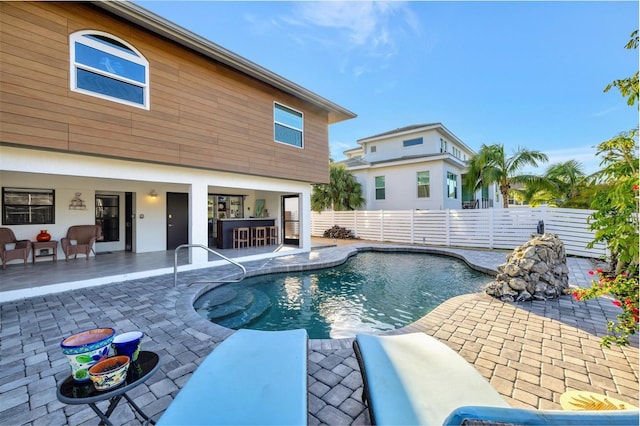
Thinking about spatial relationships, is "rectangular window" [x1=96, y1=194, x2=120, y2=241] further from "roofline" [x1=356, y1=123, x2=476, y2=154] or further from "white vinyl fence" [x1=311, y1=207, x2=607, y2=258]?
"roofline" [x1=356, y1=123, x2=476, y2=154]

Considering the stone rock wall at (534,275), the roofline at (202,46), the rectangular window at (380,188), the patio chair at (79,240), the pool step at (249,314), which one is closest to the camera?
the pool step at (249,314)

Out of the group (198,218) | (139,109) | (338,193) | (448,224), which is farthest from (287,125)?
(448,224)

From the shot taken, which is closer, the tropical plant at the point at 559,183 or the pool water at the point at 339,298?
the pool water at the point at 339,298

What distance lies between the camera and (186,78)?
6691mm

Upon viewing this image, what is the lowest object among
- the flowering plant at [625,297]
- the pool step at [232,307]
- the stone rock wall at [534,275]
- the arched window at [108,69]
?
the pool step at [232,307]

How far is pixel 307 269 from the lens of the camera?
8.22m

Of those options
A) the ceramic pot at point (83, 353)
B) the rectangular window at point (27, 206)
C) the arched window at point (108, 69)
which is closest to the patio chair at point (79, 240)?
the rectangular window at point (27, 206)

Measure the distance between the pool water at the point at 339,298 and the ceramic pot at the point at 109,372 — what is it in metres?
2.86

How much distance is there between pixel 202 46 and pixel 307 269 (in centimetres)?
657

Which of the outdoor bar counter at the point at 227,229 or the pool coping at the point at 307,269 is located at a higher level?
the outdoor bar counter at the point at 227,229

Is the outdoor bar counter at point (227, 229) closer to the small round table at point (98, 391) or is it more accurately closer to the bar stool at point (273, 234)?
the bar stool at point (273, 234)

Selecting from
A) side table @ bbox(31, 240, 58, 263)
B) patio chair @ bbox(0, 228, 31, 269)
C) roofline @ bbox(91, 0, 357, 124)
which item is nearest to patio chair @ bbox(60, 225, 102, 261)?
side table @ bbox(31, 240, 58, 263)

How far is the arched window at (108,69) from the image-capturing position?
5.18m

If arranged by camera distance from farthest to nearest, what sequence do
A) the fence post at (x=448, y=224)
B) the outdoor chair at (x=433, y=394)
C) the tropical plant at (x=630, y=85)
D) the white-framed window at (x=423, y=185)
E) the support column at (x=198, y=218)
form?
the white-framed window at (x=423, y=185), the fence post at (x=448, y=224), the support column at (x=198, y=218), the tropical plant at (x=630, y=85), the outdoor chair at (x=433, y=394)
